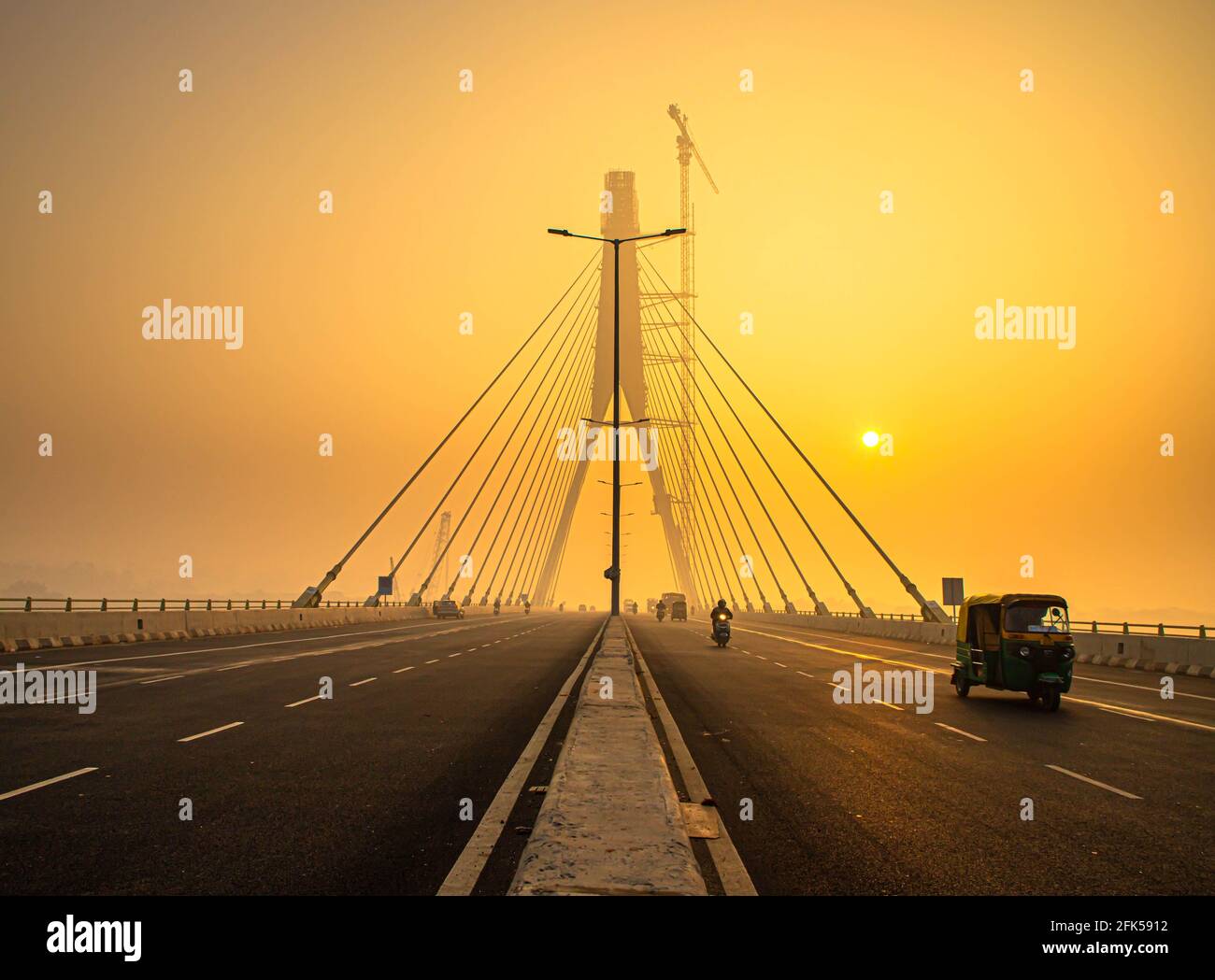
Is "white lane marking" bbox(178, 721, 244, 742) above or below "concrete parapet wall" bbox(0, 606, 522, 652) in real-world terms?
above

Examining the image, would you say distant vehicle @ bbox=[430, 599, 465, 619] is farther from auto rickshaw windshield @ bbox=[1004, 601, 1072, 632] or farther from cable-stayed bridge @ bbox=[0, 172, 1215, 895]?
auto rickshaw windshield @ bbox=[1004, 601, 1072, 632]

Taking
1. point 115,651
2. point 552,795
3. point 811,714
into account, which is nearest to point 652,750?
point 552,795

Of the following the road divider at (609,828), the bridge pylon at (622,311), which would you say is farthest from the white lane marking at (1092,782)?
the bridge pylon at (622,311)

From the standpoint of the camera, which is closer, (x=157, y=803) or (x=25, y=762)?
(x=157, y=803)

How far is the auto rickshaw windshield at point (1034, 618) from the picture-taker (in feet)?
58.9

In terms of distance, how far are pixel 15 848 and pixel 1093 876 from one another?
654 centimetres

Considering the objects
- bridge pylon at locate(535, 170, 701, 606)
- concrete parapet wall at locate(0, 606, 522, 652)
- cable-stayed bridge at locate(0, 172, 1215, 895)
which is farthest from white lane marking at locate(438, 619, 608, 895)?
bridge pylon at locate(535, 170, 701, 606)

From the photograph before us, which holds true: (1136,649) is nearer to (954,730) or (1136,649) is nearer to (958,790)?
(954,730)

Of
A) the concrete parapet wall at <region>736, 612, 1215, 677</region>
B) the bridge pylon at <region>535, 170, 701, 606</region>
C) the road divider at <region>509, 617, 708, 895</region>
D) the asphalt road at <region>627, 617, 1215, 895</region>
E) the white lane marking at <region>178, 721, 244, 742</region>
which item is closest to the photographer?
the road divider at <region>509, 617, 708, 895</region>

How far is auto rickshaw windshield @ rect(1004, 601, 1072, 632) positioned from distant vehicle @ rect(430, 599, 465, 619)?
216 feet

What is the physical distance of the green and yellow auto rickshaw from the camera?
1739cm
